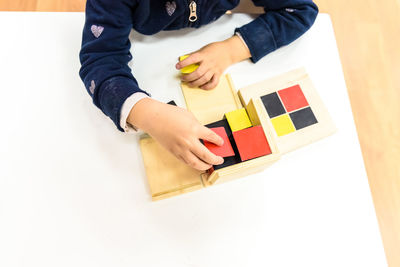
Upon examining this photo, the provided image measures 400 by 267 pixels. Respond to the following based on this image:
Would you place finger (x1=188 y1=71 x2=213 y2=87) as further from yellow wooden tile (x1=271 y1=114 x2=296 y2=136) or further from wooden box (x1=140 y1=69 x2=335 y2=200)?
yellow wooden tile (x1=271 y1=114 x2=296 y2=136)

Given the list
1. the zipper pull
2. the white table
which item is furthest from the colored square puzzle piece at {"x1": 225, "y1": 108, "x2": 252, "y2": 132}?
the zipper pull

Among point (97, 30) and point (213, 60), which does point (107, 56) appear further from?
point (213, 60)

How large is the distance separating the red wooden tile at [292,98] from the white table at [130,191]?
0.22ft

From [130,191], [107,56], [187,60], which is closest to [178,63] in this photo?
[187,60]

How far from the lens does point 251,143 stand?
428 mm

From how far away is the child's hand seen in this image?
0.55 metres

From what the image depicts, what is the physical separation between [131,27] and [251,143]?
313 millimetres

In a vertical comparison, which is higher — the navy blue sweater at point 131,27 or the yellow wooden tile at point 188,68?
the navy blue sweater at point 131,27

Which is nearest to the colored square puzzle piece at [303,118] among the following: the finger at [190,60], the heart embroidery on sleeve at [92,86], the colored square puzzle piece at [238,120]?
the colored square puzzle piece at [238,120]

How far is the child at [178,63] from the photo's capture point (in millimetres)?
475

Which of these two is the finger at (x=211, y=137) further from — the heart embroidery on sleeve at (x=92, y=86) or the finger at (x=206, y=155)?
the heart embroidery on sleeve at (x=92, y=86)

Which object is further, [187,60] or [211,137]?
[187,60]
